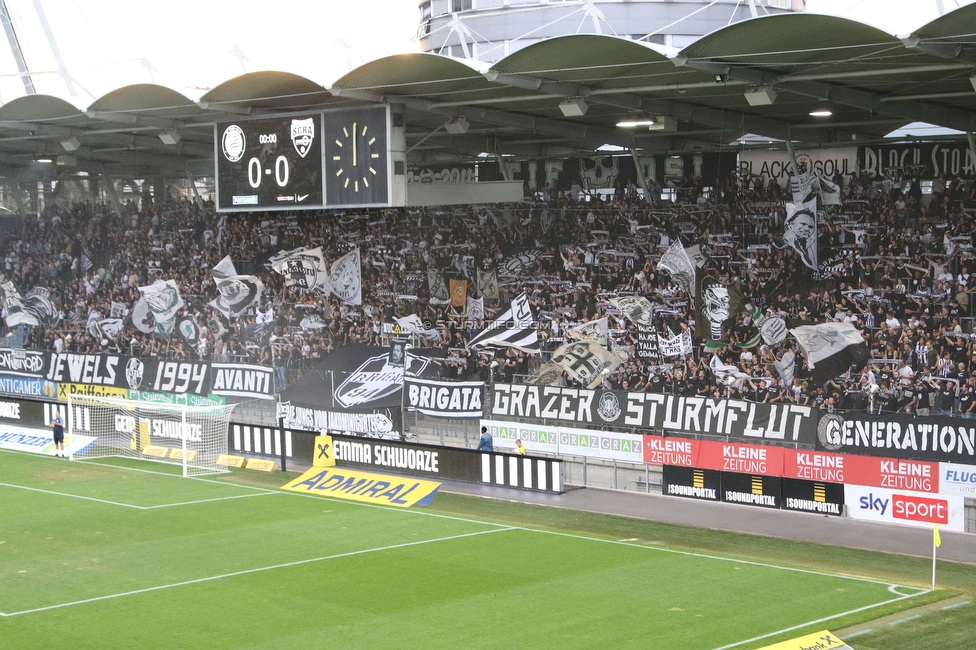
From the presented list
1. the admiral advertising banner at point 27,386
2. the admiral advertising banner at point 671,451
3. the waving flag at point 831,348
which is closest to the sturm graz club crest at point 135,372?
the admiral advertising banner at point 27,386

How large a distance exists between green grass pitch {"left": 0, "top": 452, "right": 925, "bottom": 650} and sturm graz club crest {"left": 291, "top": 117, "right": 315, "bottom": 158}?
7.60 meters

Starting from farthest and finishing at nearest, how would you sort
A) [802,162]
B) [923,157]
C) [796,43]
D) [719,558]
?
[802,162]
[923,157]
[796,43]
[719,558]

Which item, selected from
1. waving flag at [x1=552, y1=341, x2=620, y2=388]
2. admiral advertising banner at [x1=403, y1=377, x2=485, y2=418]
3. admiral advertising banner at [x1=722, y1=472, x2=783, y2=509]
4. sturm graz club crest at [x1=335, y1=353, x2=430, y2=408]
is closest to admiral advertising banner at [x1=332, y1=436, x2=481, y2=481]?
admiral advertising banner at [x1=403, y1=377, x2=485, y2=418]

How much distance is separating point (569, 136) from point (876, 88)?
28.2 ft

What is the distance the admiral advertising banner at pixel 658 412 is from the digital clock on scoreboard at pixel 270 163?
6.73 meters

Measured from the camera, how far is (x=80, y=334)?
128 ft

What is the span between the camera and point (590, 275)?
2977 centimetres

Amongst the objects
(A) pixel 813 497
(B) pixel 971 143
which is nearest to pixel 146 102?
(A) pixel 813 497

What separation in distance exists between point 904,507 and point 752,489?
3.11 metres

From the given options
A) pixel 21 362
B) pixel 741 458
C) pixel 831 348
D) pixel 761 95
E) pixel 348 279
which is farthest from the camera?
pixel 21 362

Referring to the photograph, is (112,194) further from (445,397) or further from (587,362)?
(587,362)

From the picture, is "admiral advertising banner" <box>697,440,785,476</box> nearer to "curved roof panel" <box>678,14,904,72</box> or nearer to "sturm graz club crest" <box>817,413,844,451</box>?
"sturm graz club crest" <box>817,413,844,451</box>

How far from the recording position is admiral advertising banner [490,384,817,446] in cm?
2188

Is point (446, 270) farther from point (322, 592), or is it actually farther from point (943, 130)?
point (322, 592)
